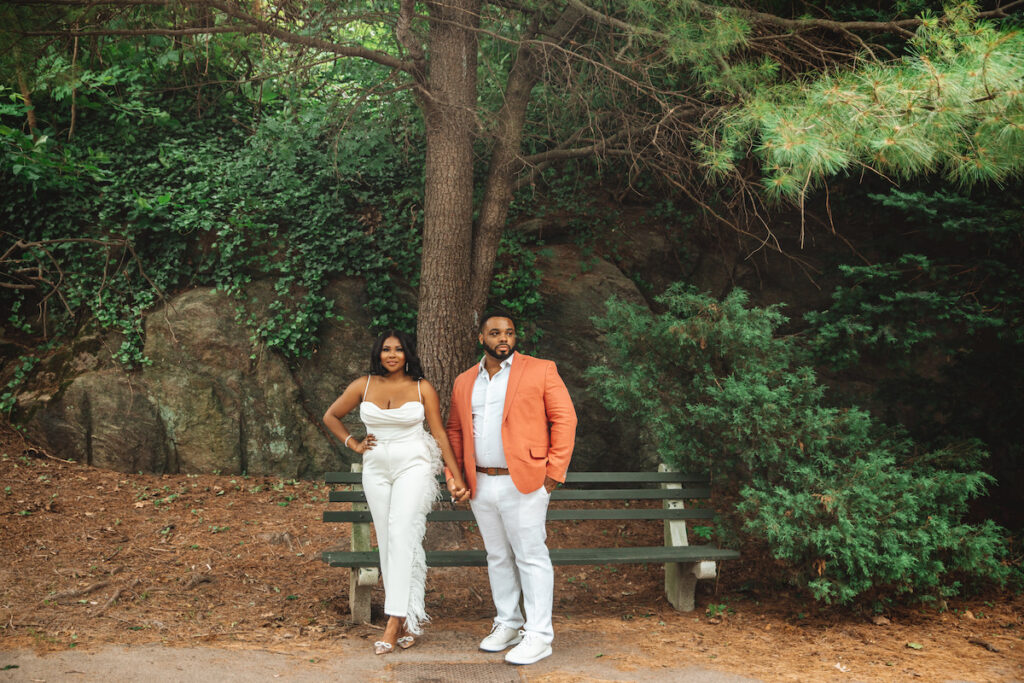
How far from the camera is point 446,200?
251 inches

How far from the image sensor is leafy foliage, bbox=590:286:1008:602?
4.71 meters

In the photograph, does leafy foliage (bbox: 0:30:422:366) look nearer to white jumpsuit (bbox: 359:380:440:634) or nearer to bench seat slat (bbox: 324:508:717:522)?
bench seat slat (bbox: 324:508:717:522)

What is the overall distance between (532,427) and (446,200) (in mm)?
2844

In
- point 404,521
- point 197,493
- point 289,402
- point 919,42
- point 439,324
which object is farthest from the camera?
point 289,402

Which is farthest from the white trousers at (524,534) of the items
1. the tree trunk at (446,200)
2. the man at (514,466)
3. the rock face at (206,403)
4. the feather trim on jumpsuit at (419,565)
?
the rock face at (206,403)

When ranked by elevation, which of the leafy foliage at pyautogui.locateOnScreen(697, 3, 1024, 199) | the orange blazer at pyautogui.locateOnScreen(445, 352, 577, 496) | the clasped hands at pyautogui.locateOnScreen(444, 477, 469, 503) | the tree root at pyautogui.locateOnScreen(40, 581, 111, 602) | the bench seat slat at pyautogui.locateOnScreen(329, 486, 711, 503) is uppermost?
the leafy foliage at pyautogui.locateOnScreen(697, 3, 1024, 199)

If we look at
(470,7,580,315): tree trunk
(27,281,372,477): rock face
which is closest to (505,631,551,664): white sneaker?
(470,7,580,315): tree trunk

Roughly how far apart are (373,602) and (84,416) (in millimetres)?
3963

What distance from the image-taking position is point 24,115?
822 cm

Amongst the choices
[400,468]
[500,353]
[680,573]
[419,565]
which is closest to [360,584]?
[419,565]

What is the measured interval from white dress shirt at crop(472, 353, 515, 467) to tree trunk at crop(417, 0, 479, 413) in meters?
1.98

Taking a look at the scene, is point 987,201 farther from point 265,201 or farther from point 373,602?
point 265,201

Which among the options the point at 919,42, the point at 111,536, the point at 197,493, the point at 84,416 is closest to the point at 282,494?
the point at 197,493

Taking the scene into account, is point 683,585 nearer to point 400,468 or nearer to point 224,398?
point 400,468
